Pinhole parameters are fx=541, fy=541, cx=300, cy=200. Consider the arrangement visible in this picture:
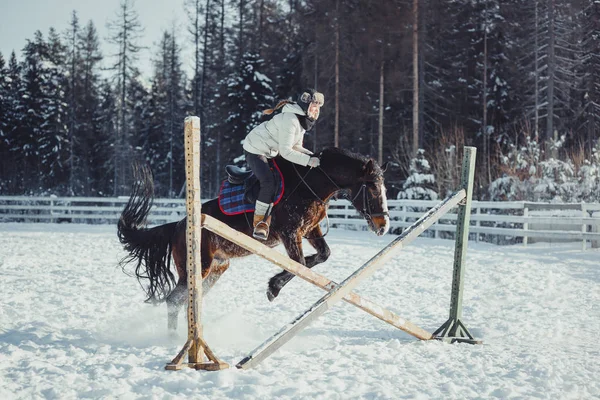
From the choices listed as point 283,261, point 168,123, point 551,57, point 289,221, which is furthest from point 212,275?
point 168,123

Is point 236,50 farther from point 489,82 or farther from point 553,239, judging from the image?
point 553,239

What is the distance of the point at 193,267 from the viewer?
4.49 meters

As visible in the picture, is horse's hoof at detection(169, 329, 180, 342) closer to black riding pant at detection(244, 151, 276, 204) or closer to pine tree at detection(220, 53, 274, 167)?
black riding pant at detection(244, 151, 276, 204)

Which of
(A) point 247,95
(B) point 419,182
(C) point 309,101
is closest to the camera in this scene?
(C) point 309,101

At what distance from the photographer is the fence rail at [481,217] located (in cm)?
1462

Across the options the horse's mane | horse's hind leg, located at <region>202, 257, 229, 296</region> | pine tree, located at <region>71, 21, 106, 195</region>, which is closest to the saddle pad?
the horse's mane

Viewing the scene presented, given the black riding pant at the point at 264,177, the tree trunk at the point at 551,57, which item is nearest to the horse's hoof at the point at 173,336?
the black riding pant at the point at 264,177

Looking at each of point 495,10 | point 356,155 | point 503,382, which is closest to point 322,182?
point 356,155

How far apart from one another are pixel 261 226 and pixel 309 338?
4.21 feet

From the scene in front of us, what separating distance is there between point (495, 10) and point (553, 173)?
54.1 ft

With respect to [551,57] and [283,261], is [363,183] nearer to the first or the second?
[283,261]

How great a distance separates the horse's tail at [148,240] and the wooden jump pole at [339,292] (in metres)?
2.22

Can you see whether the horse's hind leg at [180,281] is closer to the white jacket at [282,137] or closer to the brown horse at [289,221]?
the brown horse at [289,221]

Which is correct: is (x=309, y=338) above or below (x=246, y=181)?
below
